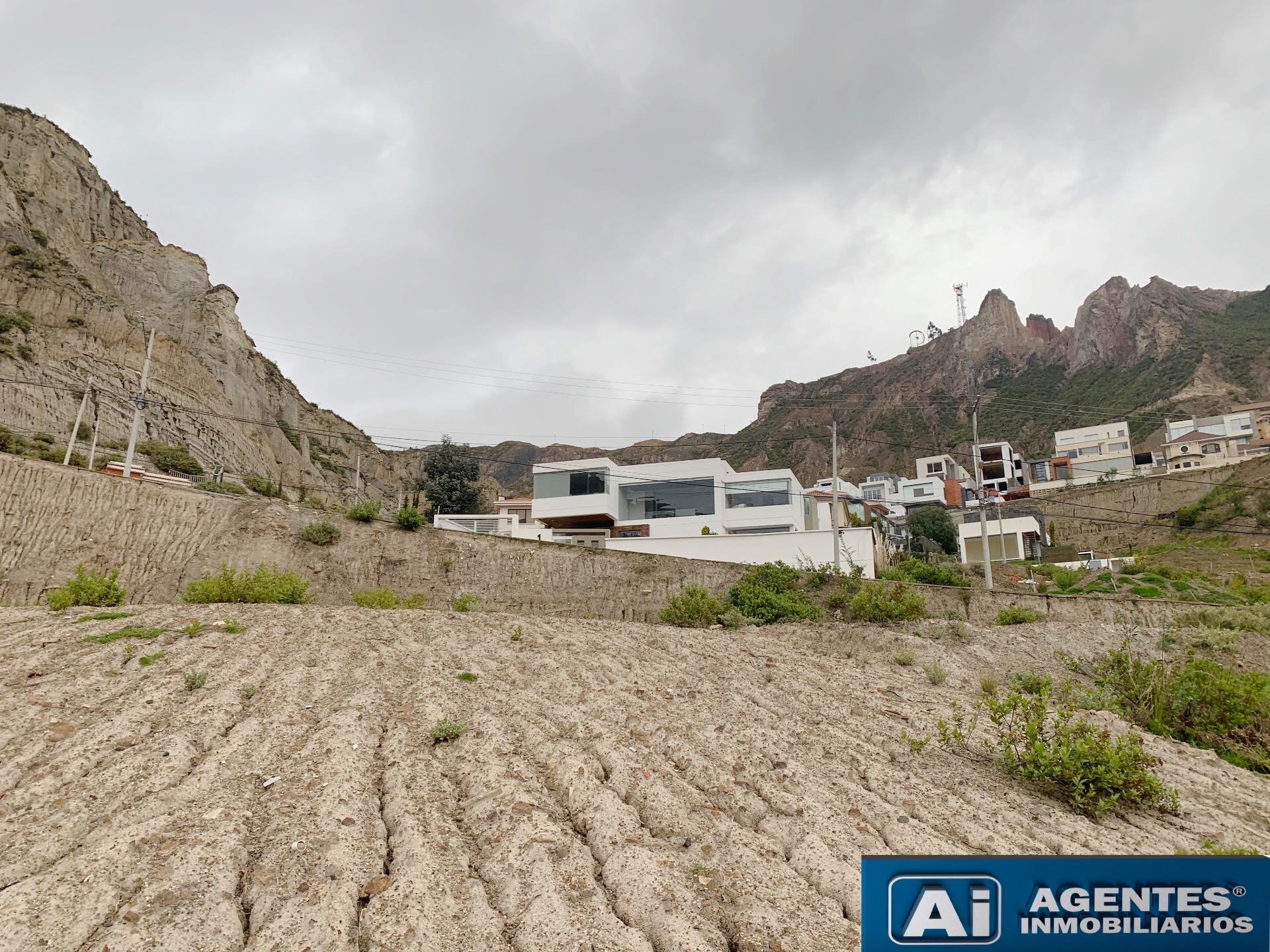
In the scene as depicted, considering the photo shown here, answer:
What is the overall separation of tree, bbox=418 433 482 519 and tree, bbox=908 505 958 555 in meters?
30.9

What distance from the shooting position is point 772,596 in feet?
51.1

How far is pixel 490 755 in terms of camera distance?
555cm

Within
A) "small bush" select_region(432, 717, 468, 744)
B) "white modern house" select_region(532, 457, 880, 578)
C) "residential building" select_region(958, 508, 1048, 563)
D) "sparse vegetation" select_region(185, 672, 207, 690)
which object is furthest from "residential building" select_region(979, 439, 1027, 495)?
"sparse vegetation" select_region(185, 672, 207, 690)

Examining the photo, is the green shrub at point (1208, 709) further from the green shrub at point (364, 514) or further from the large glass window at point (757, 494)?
the large glass window at point (757, 494)

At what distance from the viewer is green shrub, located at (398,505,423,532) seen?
1738 centimetres

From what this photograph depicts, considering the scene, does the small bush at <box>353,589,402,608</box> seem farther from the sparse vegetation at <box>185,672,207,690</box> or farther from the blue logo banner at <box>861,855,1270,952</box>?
the blue logo banner at <box>861,855,1270,952</box>

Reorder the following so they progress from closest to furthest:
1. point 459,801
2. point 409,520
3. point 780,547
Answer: point 459,801 → point 409,520 → point 780,547

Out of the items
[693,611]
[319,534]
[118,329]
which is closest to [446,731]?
[693,611]

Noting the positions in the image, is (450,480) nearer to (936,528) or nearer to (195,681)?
(936,528)

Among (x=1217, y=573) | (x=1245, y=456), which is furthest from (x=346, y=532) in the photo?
(x=1245, y=456)

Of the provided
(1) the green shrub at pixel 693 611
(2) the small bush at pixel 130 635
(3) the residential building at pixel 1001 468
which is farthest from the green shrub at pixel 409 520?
(3) the residential building at pixel 1001 468

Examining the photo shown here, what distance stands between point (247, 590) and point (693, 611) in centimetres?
851

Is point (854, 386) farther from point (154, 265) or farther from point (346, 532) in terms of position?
point (346, 532)

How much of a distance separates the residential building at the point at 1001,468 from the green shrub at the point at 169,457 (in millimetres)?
67324
